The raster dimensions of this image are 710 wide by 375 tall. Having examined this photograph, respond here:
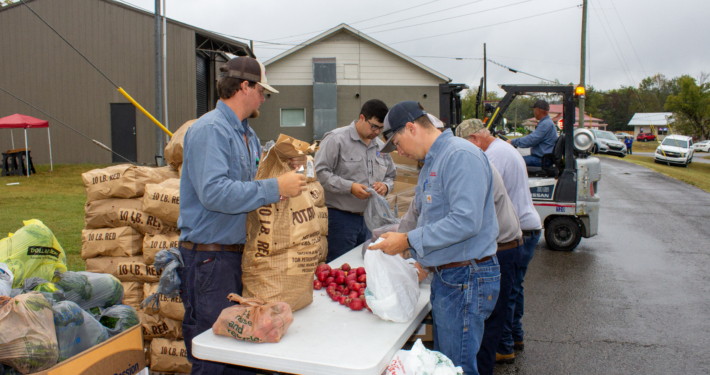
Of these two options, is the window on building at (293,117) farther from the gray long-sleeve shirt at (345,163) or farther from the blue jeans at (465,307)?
the blue jeans at (465,307)

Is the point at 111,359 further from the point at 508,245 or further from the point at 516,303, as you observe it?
the point at 516,303

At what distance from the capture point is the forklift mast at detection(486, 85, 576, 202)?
24.0ft

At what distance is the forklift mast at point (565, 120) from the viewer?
730 cm

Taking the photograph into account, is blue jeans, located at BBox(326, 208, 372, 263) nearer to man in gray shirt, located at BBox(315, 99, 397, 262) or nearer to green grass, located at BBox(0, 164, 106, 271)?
man in gray shirt, located at BBox(315, 99, 397, 262)

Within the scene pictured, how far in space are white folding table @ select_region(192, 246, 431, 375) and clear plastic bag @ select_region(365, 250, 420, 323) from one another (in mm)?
61

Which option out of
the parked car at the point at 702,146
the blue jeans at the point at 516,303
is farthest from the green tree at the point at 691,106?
the blue jeans at the point at 516,303

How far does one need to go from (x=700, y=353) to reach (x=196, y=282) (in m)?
4.47

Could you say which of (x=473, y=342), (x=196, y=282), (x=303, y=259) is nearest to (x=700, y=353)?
(x=473, y=342)

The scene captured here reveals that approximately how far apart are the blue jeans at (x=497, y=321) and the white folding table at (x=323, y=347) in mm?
879

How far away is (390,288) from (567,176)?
236 inches

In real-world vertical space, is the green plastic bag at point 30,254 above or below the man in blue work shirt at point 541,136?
below

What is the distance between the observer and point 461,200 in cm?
213

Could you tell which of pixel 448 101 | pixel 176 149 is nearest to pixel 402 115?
pixel 176 149

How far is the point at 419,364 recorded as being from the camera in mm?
1943
